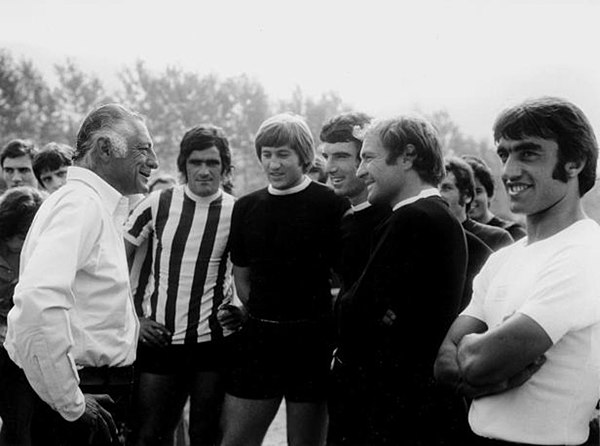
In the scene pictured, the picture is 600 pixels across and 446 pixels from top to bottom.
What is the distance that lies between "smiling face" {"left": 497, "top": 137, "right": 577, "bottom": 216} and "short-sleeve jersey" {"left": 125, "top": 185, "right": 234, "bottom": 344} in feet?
6.72

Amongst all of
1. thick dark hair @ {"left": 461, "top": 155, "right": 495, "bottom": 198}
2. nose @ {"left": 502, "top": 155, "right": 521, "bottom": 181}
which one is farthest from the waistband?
thick dark hair @ {"left": 461, "top": 155, "right": 495, "bottom": 198}

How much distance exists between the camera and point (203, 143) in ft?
12.8

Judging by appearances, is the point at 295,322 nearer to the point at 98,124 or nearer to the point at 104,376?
the point at 104,376

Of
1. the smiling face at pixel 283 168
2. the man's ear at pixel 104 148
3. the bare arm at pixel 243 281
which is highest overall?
the man's ear at pixel 104 148

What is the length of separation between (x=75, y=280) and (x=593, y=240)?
5.42 feet

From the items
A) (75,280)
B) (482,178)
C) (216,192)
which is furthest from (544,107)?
(482,178)

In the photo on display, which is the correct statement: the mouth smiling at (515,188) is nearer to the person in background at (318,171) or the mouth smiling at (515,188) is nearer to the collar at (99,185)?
the collar at (99,185)

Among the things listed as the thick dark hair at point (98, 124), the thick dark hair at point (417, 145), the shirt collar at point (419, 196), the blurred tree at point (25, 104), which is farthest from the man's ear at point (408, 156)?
the blurred tree at point (25, 104)

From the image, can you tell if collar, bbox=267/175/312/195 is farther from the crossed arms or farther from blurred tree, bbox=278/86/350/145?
blurred tree, bbox=278/86/350/145

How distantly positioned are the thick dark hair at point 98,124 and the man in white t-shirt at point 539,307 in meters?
1.46

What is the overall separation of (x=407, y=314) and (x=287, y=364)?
98 cm

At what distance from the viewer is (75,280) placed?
232 centimetres

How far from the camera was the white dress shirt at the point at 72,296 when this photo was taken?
6.85 feet

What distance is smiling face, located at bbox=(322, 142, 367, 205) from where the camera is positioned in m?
3.38
